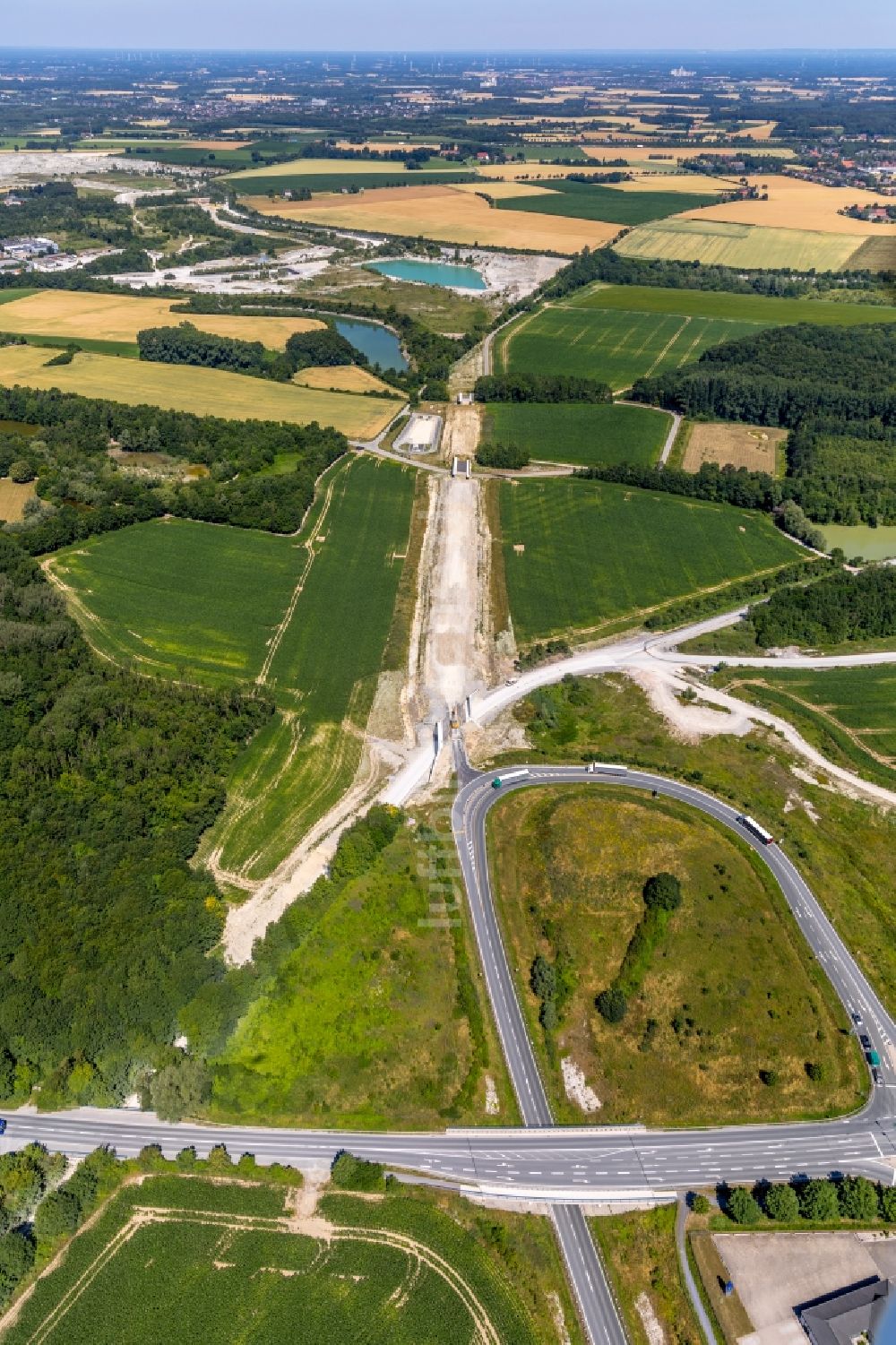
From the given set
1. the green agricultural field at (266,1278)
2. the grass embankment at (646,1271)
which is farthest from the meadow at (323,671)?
the grass embankment at (646,1271)

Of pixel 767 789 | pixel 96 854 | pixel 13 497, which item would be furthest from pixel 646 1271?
pixel 13 497

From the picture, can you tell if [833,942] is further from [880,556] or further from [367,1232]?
[880,556]

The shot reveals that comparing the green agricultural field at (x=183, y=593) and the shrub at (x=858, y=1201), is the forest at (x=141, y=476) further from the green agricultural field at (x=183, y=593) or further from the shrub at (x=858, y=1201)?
the shrub at (x=858, y=1201)

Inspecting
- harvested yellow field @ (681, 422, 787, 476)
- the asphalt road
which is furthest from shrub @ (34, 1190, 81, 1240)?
harvested yellow field @ (681, 422, 787, 476)

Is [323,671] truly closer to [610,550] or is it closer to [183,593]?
[183,593]

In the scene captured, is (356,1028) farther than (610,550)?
No
